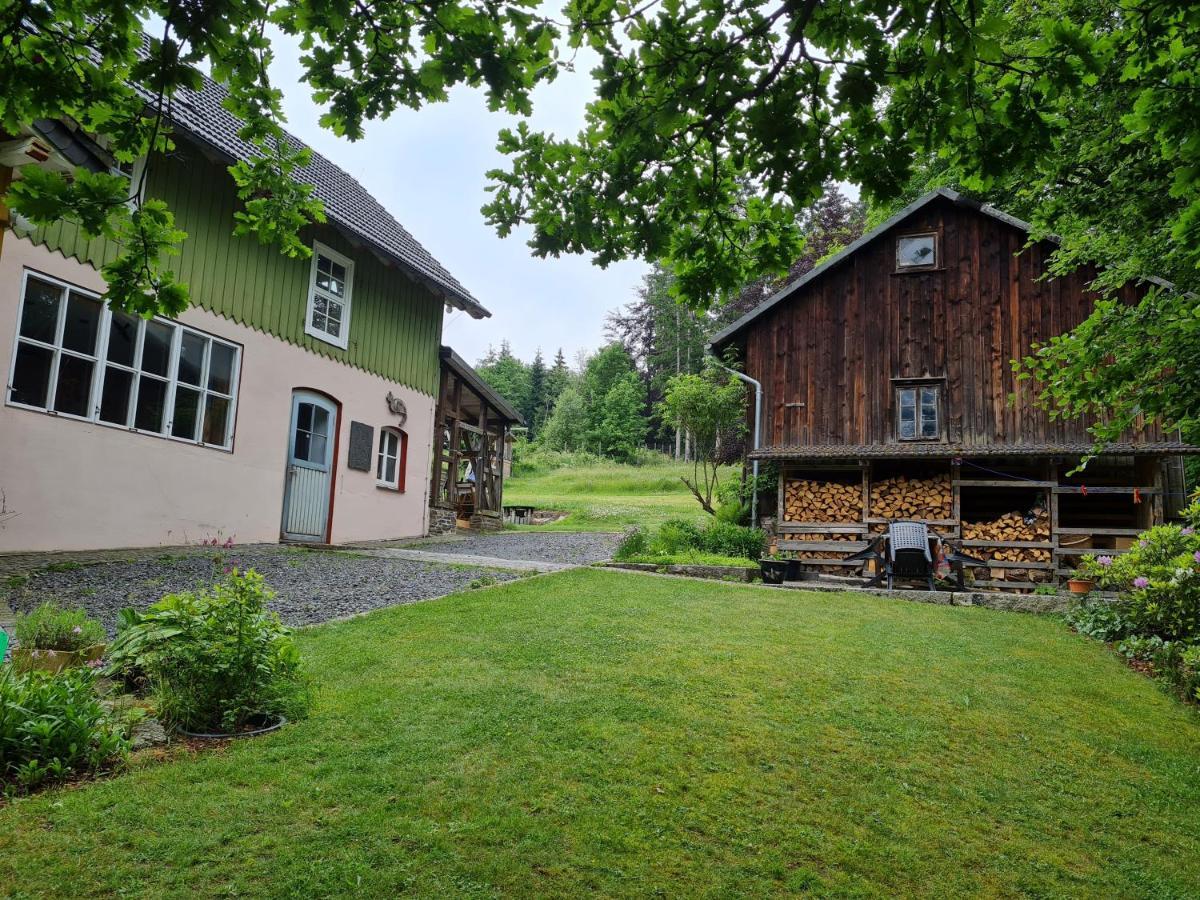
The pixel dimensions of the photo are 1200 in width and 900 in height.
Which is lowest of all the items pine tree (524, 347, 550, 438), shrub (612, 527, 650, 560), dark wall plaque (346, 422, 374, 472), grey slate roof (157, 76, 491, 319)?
shrub (612, 527, 650, 560)

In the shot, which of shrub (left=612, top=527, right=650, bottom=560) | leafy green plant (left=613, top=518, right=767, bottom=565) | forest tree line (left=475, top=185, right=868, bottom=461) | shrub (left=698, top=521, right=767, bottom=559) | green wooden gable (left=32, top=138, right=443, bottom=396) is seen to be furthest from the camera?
forest tree line (left=475, top=185, right=868, bottom=461)

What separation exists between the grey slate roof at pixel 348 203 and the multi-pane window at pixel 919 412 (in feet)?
30.7

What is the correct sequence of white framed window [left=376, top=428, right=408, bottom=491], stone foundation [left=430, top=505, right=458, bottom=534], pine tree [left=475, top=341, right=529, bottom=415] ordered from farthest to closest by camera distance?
pine tree [left=475, top=341, right=529, bottom=415], stone foundation [left=430, top=505, right=458, bottom=534], white framed window [left=376, top=428, right=408, bottom=491]

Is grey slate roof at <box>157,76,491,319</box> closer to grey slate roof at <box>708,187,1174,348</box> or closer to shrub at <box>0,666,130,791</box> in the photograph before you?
grey slate roof at <box>708,187,1174,348</box>

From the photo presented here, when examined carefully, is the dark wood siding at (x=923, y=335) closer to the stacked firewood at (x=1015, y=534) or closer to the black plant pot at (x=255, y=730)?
the stacked firewood at (x=1015, y=534)

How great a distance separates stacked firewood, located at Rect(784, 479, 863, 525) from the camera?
1396 cm

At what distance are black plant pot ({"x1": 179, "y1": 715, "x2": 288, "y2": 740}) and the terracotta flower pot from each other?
1.01m

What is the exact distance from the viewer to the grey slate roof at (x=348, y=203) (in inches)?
391

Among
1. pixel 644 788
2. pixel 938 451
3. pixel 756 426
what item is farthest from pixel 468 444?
pixel 644 788

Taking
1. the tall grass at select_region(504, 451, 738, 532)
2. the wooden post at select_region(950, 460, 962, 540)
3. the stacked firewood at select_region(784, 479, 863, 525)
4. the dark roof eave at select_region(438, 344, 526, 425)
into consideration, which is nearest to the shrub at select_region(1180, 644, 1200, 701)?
the wooden post at select_region(950, 460, 962, 540)

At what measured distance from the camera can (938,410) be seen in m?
A: 13.9

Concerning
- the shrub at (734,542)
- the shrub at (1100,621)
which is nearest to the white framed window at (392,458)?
the shrub at (734,542)

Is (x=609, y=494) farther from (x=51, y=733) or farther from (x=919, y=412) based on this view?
(x=51, y=733)

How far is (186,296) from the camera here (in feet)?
11.0
